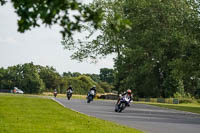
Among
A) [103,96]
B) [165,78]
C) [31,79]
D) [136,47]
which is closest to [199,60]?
[136,47]

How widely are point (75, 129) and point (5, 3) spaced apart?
844cm

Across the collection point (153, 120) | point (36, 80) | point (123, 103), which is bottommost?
point (153, 120)

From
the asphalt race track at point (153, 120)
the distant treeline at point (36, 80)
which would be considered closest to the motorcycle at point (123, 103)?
the asphalt race track at point (153, 120)

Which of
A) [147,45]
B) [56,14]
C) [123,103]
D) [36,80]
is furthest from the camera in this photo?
[36,80]

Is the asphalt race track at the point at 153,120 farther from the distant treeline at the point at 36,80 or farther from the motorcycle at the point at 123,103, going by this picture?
the distant treeline at the point at 36,80

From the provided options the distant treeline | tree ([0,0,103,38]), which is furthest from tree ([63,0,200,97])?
the distant treeline

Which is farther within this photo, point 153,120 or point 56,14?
point 153,120

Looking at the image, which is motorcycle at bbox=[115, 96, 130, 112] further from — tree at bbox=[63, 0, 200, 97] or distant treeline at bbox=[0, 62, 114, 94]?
distant treeline at bbox=[0, 62, 114, 94]

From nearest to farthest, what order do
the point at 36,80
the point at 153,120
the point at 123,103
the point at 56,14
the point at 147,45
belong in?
the point at 56,14, the point at 153,120, the point at 123,103, the point at 147,45, the point at 36,80

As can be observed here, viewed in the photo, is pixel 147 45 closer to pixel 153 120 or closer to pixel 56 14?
pixel 153 120

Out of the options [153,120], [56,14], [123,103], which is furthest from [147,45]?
[56,14]

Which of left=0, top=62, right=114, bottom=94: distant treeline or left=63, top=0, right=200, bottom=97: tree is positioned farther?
left=0, top=62, right=114, bottom=94: distant treeline

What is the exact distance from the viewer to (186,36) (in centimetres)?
4050

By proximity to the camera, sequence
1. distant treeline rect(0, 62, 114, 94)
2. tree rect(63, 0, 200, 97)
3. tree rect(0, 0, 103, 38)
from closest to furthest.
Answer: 1. tree rect(0, 0, 103, 38)
2. tree rect(63, 0, 200, 97)
3. distant treeline rect(0, 62, 114, 94)
